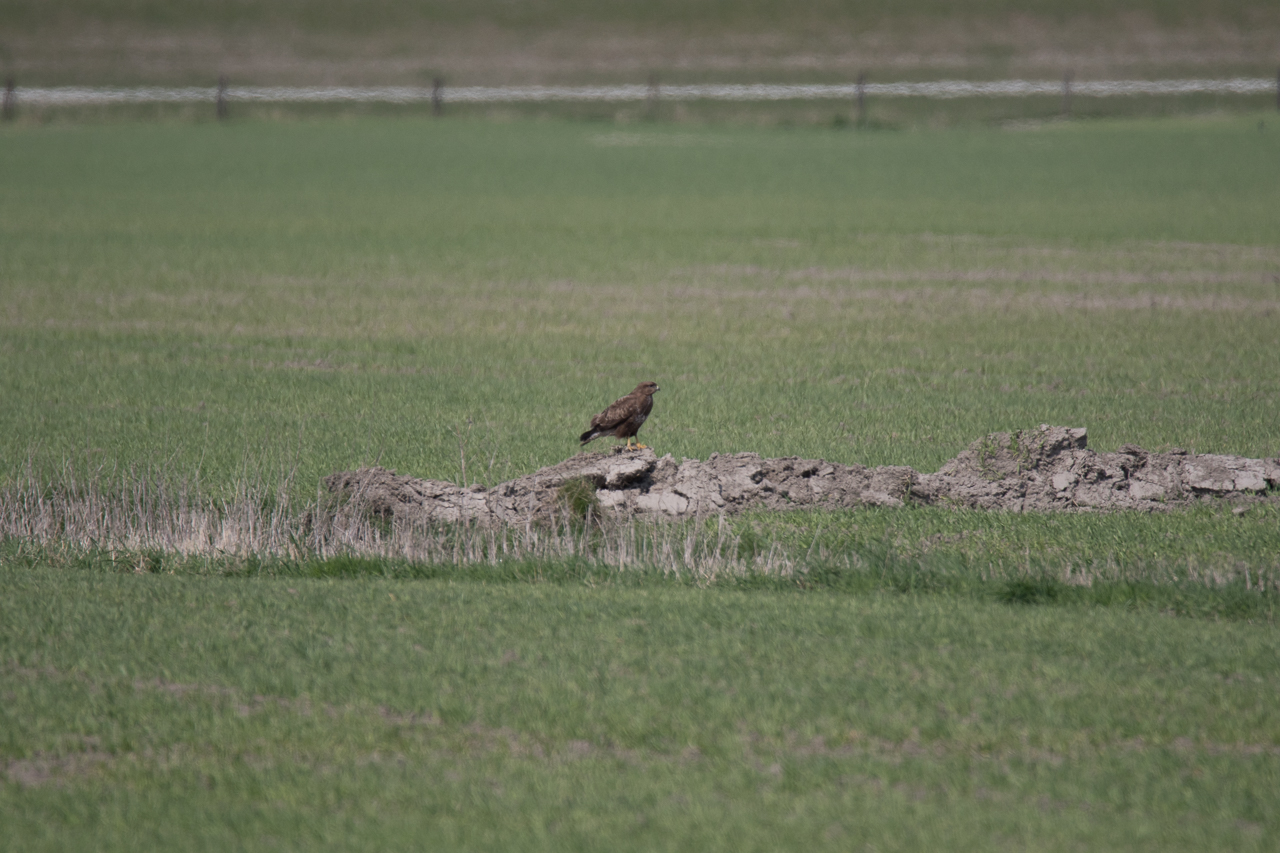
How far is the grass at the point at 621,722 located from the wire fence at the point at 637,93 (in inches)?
2110

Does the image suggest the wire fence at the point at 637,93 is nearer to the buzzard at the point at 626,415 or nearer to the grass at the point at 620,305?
the grass at the point at 620,305

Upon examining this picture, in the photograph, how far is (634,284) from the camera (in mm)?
22641

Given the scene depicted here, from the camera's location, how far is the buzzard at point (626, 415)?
35.7ft

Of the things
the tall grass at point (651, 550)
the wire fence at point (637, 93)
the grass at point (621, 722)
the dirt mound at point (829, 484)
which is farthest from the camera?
the wire fence at point (637, 93)

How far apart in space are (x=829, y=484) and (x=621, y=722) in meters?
4.61

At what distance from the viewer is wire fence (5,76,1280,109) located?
194ft

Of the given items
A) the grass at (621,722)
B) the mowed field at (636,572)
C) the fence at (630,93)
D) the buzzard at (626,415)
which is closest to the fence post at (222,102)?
the fence at (630,93)

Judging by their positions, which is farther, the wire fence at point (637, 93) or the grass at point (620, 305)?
the wire fence at point (637, 93)

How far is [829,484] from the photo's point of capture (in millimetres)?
10266

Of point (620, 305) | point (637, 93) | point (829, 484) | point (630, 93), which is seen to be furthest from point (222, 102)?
point (829, 484)

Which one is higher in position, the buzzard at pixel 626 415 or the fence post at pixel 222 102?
the fence post at pixel 222 102

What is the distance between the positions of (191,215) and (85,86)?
4436 cm

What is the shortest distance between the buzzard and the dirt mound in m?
0.67

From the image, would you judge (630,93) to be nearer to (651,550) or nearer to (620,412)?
(620,412)
